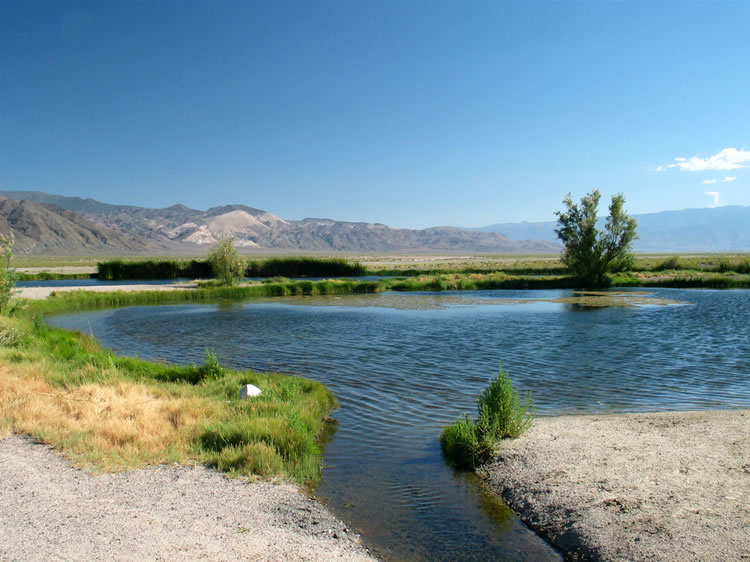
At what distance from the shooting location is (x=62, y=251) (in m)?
192

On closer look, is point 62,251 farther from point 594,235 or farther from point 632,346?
point 632,346

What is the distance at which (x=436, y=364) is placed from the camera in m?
16.8

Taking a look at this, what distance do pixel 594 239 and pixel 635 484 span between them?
A: 146 feet

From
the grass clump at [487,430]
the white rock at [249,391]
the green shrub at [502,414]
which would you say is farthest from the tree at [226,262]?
the green shrub at [502,414]

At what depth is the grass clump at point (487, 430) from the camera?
877cm

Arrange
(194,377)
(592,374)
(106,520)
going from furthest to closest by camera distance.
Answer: (592,374), (194,377), (106,520)

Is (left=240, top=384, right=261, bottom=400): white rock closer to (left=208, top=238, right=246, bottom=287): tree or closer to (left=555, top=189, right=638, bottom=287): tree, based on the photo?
(left=208, top=238, right=246, bottom=287): tree

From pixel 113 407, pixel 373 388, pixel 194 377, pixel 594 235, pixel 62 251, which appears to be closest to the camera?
pixel 113 407

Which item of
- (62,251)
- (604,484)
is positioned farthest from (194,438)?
(62,251)

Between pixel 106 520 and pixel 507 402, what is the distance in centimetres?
626

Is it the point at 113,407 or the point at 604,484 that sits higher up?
the point at 113,407

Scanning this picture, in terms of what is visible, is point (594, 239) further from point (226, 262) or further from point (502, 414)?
point (502, 414)

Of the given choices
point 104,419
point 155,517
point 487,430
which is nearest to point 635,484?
point 487,430

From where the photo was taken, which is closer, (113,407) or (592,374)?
(113,407)
